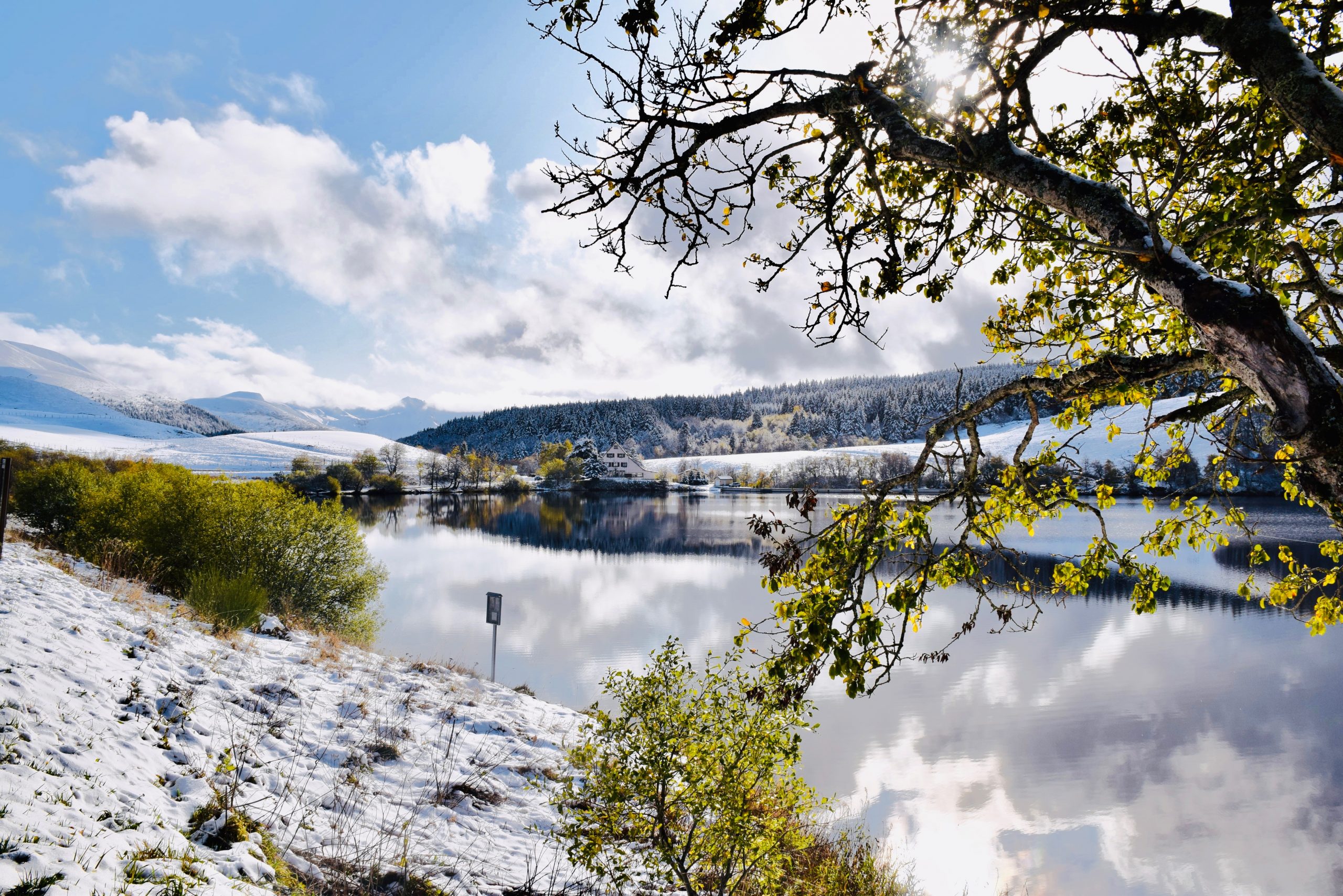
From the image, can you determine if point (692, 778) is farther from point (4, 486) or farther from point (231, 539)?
point (231, 539)

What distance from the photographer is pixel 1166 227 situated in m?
4.79

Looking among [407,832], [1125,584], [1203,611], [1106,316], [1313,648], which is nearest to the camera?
[1106,316]

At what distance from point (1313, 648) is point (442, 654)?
2931 cm

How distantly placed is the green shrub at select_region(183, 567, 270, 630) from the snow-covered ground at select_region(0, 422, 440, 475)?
416 feet

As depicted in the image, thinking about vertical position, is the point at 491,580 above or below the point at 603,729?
below

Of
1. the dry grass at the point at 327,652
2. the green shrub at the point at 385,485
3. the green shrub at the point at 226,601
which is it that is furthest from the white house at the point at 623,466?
the green shrub at the point at 226,601

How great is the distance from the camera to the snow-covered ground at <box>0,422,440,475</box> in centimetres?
13350

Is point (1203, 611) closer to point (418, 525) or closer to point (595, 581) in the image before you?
point (595, 581)

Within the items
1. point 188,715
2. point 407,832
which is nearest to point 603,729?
point 407,832

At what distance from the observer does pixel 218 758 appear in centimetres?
558

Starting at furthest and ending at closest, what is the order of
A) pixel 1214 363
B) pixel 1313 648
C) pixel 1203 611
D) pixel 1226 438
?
pixel 1203 611
pixel 1313 648
pixel 1226 438
pixel 1214 363

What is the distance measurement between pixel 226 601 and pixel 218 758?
6647 mm

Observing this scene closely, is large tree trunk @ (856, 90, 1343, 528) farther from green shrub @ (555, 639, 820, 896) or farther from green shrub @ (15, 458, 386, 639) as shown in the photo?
green shrub @ (15, 458, 386, 639)

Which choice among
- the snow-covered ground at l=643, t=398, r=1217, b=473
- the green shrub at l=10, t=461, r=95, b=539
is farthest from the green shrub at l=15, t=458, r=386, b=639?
the snow-covered ground at l=643, t=398, r=1217, b=473
